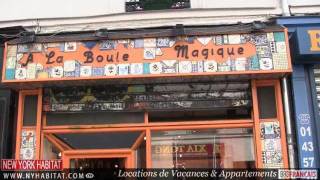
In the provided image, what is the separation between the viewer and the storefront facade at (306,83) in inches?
299

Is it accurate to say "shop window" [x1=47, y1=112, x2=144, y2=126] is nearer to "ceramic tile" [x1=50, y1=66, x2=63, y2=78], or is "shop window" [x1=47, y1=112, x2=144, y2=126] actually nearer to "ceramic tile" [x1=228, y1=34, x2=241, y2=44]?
"ceramic tile" [x1=50, y1=66, x2=63, y2=78]

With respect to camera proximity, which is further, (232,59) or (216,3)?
(216,3)

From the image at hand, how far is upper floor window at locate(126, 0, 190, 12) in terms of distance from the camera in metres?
8.44

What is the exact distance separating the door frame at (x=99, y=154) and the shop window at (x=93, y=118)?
0.44m

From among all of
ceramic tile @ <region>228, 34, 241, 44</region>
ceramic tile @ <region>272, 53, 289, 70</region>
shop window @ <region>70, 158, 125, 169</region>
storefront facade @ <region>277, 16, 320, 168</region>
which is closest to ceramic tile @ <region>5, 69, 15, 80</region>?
shop window @ <region>70, 158, 125, 169</region>

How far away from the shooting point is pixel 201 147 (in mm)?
7871

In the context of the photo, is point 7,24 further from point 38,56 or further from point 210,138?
point 210,138

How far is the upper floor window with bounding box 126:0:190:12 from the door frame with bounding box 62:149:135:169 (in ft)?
7.71

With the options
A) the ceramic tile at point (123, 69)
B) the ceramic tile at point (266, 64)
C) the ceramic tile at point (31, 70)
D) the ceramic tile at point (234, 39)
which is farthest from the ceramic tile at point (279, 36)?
the ceramic tile at point (31, 70)

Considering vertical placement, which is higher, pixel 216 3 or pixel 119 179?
pixel 216 3

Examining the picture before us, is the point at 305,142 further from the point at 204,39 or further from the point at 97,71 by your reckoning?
the point at 97,71

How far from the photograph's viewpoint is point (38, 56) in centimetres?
782

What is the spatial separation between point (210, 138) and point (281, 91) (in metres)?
1.30

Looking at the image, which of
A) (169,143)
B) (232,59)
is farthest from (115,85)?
(232,59)
